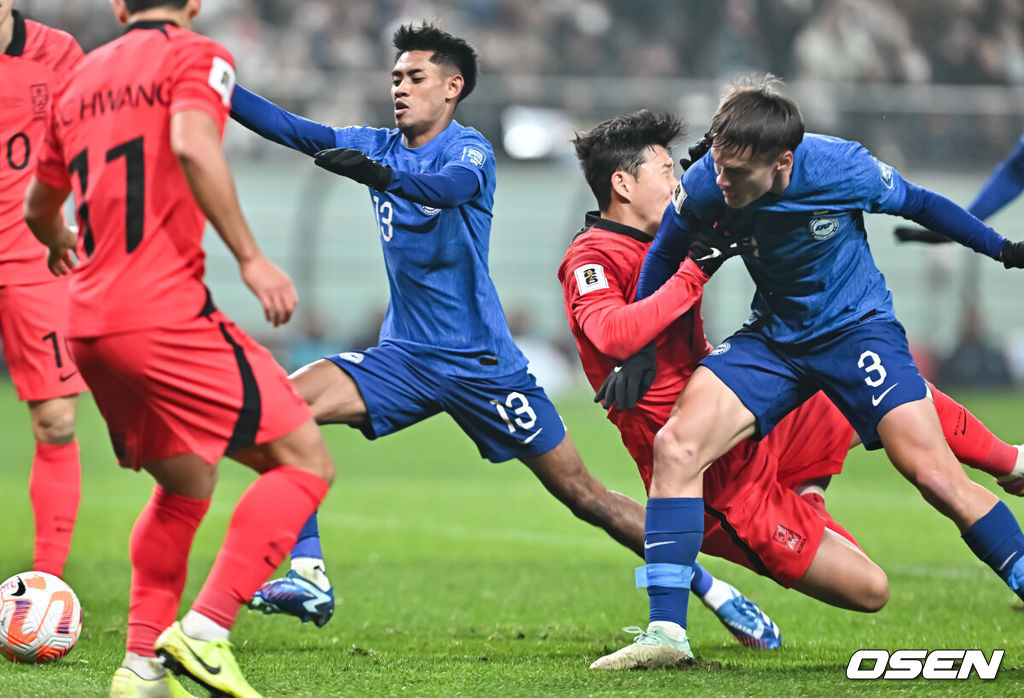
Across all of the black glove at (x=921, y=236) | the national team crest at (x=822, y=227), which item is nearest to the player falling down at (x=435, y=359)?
the national team crest at (x=822, y=227)

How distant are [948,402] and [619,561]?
3872 mm

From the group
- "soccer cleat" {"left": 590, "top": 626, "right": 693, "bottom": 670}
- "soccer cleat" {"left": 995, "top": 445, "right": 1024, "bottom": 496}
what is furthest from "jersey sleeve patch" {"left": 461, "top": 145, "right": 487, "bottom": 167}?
"soccer cleat" {"left": 995, "top": 445, "right": 1024, "bottom": 496}

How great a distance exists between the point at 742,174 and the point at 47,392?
299 cm

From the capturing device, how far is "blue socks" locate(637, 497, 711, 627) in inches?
184

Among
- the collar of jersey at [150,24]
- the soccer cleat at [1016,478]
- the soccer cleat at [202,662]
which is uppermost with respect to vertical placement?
the collar of jersey at [150,24]

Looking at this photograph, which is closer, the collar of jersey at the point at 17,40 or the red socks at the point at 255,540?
the red socks at the point at 255,540

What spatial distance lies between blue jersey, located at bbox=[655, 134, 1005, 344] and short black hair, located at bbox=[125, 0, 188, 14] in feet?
6.17

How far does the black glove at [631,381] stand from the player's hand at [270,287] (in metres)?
1.59

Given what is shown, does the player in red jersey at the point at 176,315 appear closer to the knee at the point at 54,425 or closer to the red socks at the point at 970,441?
the knee at the point at 54,425

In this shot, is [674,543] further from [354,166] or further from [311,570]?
[354,166]

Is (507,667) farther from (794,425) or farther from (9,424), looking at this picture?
(9,424)

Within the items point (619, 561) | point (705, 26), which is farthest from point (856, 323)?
point (705, 26)

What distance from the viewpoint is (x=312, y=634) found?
19.0 feet

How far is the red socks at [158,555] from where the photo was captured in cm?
387
